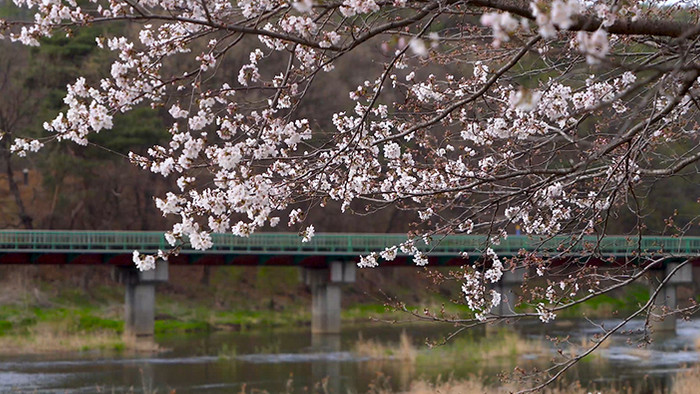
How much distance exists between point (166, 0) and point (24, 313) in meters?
37.4

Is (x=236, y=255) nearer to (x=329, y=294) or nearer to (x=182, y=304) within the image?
(x=329, y=294)

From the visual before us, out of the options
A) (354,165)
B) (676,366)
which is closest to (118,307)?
(676,366)

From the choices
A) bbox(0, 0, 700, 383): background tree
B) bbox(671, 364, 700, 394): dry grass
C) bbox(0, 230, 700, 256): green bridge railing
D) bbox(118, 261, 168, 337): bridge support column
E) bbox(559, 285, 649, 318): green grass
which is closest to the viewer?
bbox(0, 0, 700, 383): background tree

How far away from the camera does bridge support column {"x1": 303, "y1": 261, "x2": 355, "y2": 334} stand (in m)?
40.4

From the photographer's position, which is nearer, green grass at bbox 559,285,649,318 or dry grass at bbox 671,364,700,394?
dry grass at bbox 671,364,700,394

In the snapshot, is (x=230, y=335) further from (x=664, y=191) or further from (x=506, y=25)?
(x=506, y=25)

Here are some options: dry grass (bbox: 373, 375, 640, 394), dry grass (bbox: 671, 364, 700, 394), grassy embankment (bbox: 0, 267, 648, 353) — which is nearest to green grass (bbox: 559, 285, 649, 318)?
grassy embankment (bbox: 0, 267, 648, 353)

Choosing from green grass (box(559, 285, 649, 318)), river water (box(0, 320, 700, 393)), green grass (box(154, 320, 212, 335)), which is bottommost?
river water (box(0, 320, 700, 393))

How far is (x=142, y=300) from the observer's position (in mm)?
38281

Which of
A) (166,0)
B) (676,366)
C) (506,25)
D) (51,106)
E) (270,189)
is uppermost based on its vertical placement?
(51,106)

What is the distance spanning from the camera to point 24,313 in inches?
1642

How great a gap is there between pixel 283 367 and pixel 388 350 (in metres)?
3.72

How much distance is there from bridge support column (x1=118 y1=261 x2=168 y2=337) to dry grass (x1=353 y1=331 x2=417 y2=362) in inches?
361

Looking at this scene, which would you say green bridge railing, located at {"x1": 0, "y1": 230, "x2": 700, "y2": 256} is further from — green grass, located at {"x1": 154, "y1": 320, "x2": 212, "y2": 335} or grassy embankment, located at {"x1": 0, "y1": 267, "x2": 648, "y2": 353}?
green grass, located at {"x1": 154, "y1": 320, "x2": 212, "y2": 335}
